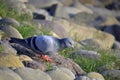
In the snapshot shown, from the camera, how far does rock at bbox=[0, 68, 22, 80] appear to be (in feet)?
21.6

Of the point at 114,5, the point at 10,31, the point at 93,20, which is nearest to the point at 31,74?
the point at 10,31

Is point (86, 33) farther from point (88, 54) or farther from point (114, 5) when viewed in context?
point (114, 5)

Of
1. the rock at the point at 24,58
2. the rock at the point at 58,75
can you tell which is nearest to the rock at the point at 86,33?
the rock at the point at 24,58

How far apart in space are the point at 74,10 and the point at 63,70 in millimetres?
22017

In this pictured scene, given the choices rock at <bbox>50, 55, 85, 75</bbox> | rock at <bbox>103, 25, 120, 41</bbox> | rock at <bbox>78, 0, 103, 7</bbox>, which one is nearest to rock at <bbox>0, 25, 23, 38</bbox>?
rock at <bbox>50, 55, 85, 75</bbox>

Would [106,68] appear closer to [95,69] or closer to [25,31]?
[95,69]

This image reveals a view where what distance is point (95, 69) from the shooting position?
9031mm

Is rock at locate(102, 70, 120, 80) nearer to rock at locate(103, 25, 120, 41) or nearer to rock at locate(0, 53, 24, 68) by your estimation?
rock at locate(0, 53, 24, 68)

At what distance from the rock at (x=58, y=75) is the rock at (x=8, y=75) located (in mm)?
746

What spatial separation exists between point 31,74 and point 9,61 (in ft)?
1.74

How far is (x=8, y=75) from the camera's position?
6.62m

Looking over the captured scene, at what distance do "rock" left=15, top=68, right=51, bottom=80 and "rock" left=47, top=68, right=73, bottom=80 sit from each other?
199mm

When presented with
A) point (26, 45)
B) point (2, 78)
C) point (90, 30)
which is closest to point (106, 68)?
point (26, 45)

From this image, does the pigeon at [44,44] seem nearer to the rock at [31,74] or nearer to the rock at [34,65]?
the rock at [34,65]
